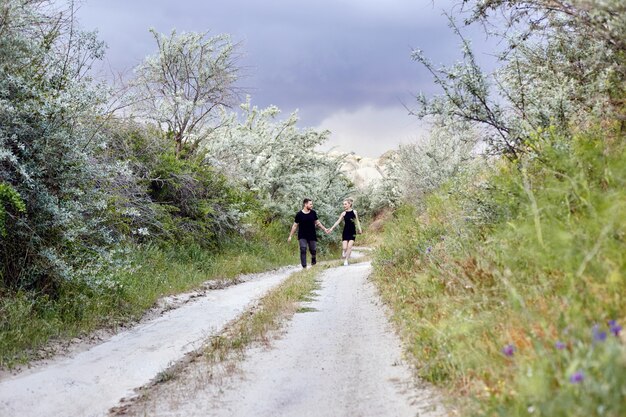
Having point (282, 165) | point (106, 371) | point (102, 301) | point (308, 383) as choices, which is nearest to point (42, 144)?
point (102, 301)

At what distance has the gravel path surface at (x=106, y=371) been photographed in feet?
16.3

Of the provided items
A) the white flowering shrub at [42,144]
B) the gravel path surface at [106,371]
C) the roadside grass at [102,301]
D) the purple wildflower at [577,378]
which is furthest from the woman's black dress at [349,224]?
the purple wildflower at [577,378]

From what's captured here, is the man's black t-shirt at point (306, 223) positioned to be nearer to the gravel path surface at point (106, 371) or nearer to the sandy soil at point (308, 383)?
the gravel path surface at point (106, 371)

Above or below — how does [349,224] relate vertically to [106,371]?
above

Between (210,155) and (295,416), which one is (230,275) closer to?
(210,155)

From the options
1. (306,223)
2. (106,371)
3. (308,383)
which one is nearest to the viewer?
(308,383)

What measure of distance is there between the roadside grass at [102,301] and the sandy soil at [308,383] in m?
2.20

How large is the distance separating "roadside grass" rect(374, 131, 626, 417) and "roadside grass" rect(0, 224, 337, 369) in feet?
14.7

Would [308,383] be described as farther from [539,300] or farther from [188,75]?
[188,75]

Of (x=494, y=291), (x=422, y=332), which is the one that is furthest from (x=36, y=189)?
(x=494, y=291)

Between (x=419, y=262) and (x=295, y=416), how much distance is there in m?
5.00

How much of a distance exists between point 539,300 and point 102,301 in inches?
270

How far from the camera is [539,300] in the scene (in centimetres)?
425

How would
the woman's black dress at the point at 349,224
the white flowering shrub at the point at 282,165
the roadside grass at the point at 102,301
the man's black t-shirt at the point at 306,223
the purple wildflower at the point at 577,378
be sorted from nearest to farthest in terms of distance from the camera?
the purple wildflower at the point at 577,378
the roadside grass at the point at 102,301
the man's black t-shirt at the point at 306,223
the woman's black dress at the point at 349,224
the white flowering shrub at the point at 282,165
